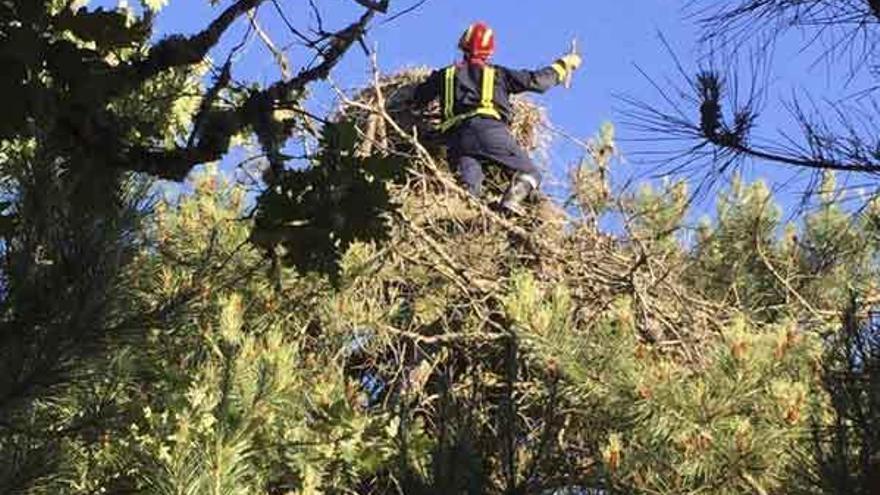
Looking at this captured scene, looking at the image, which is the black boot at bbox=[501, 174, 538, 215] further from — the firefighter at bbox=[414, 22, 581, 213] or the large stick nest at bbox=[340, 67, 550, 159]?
the large stick nest at bbox=[340, 67, 550, 159]

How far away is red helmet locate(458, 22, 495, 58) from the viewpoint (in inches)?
322

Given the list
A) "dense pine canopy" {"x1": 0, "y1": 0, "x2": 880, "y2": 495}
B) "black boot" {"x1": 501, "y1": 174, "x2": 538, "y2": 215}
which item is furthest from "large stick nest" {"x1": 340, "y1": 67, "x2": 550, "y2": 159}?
"black boot" {"x1": 501, "y1": 174, "x2": 538, "y2": 215}

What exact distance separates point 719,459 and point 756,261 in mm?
3132

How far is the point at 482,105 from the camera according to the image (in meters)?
7.62

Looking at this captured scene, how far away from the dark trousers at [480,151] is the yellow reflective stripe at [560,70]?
0.70 m

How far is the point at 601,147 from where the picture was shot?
7379mm

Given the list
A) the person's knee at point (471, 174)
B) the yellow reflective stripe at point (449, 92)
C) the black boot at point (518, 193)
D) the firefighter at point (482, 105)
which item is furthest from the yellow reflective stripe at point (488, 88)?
the black boot at point (518, 193)

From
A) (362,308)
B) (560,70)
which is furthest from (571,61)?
(362,308)

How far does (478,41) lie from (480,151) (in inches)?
39.4

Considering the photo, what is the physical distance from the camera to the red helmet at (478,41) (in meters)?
8.17

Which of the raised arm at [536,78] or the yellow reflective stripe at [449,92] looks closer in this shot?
the yellow reflective stripe at [449,92]

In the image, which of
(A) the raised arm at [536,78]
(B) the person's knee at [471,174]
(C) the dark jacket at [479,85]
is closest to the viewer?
(B) the person's knee at [471,174]

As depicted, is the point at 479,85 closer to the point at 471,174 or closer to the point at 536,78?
the point at 536,78

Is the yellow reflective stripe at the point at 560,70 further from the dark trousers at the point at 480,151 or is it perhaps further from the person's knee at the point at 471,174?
the person's knee at the point at 471,174
